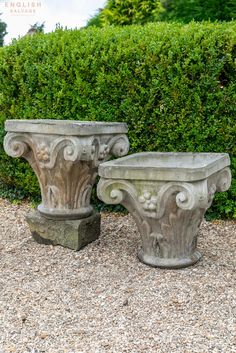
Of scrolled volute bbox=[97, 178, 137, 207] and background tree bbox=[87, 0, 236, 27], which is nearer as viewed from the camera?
scrolled volute bbox=[97, 178, 137, 207]

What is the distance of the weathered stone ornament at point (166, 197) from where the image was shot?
3982mm

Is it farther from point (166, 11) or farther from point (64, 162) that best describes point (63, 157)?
point (166, 11)

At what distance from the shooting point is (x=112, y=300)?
3.88 metres

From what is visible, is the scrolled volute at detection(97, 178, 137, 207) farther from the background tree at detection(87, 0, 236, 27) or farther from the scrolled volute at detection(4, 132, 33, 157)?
the background tree at detection(87, 0, 236, 27)

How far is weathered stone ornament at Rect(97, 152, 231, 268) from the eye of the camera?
157 inches

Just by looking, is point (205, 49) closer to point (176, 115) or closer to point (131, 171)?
point (176, 115)

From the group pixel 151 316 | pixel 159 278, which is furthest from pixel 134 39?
pixel 151 316

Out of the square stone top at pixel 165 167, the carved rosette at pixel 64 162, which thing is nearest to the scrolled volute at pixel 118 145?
the carved rosette at pixel 64 162

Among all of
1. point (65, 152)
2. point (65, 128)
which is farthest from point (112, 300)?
point (65, 128)

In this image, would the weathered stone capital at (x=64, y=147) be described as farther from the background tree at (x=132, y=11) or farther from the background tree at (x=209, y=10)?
the background tree at (x=132, y=11)

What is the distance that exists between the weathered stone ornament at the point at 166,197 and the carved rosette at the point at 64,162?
1.12ft

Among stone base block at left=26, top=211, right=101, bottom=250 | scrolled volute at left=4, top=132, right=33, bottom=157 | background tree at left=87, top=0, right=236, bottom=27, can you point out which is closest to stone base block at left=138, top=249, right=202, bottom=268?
stone base block at left=26, top=211, right=101, bottom=250

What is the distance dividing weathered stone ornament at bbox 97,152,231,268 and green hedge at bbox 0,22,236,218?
107 centimetres

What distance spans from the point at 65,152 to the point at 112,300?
134 centimetres
